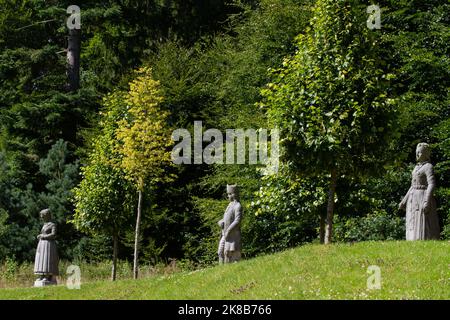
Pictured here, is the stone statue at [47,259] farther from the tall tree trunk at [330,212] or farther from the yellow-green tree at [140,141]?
the tall tree trunk at [330,212]

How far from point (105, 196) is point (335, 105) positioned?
9.90 metres

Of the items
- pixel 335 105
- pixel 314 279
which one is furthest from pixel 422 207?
pixel 314 279

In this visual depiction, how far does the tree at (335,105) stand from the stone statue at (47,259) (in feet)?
25.9

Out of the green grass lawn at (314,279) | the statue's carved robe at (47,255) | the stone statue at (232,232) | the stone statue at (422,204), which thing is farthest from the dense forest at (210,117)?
the statue's carved robe at (47,255)

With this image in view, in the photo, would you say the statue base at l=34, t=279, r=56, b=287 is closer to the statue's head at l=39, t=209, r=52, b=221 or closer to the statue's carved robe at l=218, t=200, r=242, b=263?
→ the statue's head at l=39, t=209, r=52, b=221

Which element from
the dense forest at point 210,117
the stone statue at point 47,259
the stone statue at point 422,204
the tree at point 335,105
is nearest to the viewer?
the tree at point 335,105

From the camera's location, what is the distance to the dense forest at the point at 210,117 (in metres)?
16.9

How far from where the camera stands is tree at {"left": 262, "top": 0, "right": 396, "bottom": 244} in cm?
1639

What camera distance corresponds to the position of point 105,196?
23.6 m

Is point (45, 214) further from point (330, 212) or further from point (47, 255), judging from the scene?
point (330, 212)

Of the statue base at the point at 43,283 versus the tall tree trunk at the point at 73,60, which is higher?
the tall tree trunk at the point at 73,60

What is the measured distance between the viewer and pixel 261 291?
42.5 feet
